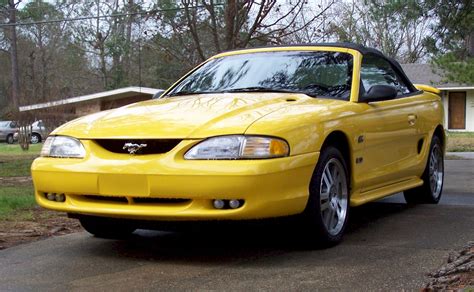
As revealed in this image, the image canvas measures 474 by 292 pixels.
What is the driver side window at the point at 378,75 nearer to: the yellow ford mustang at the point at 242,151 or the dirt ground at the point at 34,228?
the yellow ford mustang at the point at 242,151

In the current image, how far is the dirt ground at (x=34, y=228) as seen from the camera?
5383 mm

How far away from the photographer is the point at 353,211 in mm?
6590

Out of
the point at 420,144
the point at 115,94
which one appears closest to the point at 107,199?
the point at 420,144

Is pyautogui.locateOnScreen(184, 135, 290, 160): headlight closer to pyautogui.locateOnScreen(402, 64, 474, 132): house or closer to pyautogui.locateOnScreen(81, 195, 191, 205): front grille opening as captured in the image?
pyautogui.locateOnScreen(81, 195, 191, 205): front grille opening

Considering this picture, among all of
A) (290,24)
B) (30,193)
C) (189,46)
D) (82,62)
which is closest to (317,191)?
(30,193)

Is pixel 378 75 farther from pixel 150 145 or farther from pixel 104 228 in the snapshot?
pixel 104 228

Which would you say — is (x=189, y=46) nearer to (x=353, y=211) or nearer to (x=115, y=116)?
(x=353, y=211)

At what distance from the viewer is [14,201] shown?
7.00m

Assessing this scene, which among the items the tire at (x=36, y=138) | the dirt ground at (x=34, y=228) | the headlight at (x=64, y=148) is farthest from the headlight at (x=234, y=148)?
the tire at (x=36, y=138)

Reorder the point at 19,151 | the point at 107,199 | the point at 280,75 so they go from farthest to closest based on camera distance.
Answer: the point at 19,151 < the point at 280,75 < the point at 107,199

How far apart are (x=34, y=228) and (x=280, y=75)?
2495 millimetres

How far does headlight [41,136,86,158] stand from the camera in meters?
4.55

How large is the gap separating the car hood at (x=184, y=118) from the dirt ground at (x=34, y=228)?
44.2 inches

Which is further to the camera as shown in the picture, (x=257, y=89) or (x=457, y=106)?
(x=457, y=106)
